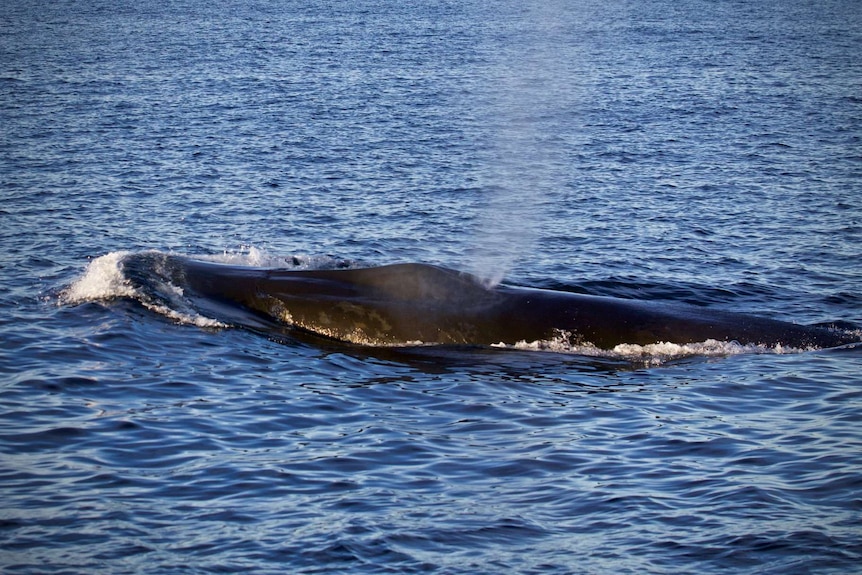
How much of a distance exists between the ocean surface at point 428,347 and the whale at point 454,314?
338mm

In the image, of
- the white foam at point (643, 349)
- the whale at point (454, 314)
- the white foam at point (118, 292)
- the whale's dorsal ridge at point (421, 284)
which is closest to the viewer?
the white foam at point (643, 349)

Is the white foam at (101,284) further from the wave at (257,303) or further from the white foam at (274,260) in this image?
the white foam at (274,260)

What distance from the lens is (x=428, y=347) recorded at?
16.1 m

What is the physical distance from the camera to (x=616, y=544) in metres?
10.5

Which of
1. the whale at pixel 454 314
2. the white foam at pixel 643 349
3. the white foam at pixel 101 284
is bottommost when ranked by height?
the white foam at pixel 643 349

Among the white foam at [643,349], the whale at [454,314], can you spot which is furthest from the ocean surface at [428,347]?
the whale at [454,314]

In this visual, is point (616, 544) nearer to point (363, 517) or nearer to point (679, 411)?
point (363, 517)

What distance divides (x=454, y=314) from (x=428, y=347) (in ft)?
2.24

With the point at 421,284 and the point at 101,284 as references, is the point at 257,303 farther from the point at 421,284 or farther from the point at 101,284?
the point at 101,284

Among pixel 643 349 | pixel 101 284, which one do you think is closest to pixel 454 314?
pixel 643 349

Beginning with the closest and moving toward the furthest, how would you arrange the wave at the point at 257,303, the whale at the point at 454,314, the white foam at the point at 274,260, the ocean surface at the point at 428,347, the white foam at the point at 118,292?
the ocean surface at the point at 428,347 < the wave at the point at 257,303 < the whale at the point at 454,314 < the white foam at the point at 118,292 < the white foam at the point at 274,260

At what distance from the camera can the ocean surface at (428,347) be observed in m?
10.8

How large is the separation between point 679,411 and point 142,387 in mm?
7021

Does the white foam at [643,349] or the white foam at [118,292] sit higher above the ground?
the white foam at [118,292]
